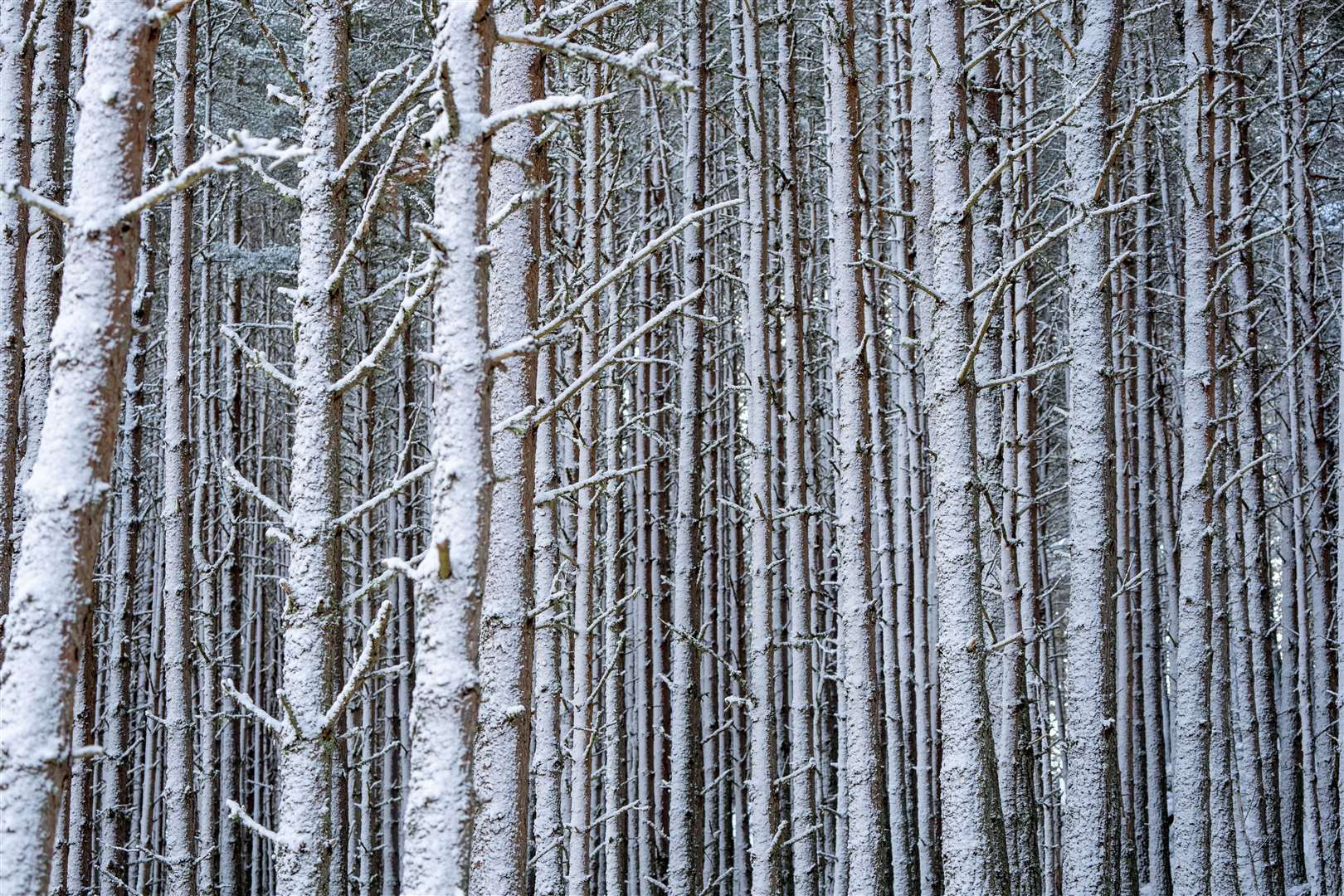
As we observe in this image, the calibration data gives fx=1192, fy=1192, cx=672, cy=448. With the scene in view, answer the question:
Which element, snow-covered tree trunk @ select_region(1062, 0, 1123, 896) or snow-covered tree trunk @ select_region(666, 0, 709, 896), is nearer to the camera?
snow-covered tree trunk @ select_region(1062, 0, 1123, 896)

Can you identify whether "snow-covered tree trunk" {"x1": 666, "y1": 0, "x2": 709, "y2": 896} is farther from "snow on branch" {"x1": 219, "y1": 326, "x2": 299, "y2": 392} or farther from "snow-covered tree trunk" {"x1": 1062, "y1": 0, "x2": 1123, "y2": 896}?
"snow on branch" {"x1": 219, "y1": 326, "x2": 299, "y2": 392}

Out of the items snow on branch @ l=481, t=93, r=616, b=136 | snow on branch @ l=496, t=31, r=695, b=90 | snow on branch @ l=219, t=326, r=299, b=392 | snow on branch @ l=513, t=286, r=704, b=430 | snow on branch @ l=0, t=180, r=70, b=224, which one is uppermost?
snow on branch @ l=496, t=31, r=695, b=90

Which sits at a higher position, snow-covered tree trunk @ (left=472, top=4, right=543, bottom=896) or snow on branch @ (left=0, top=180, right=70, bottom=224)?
snow on branch @ (left=0, top=180, right=70, bottom=224)

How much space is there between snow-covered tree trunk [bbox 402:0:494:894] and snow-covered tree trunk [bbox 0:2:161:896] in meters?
0.77

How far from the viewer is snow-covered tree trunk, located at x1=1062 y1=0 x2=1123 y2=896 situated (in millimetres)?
4883

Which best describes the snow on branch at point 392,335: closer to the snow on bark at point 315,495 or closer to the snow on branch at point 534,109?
the snow on bark at point 315,495

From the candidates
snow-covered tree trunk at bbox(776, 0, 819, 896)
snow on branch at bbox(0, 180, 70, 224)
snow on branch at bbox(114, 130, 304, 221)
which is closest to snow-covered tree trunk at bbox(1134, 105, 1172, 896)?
snow-covered tree trunk at bbox(776, 0, 819, 896)

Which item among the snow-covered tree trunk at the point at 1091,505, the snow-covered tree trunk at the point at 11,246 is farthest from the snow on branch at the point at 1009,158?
the snow-covered tree trunk at the point at 11,246

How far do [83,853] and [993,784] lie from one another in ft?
15.8

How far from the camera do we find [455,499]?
2.67m

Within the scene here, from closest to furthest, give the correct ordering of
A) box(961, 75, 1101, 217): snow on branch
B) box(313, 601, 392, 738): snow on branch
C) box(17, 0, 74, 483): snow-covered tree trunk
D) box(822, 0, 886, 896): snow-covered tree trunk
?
box(313, 601, 392, 738): snow on branch, box(961, 75, 1101, 217): snow on branch, box(17, 0, 74, 483): snow-covered tree trunk, box(822, 0, 886, 896): snow-covered tree trunk

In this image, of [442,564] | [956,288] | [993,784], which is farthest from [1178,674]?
[442,564]

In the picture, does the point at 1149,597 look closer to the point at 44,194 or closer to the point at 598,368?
the point at 598,368

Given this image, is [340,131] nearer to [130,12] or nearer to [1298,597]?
[130,12]
